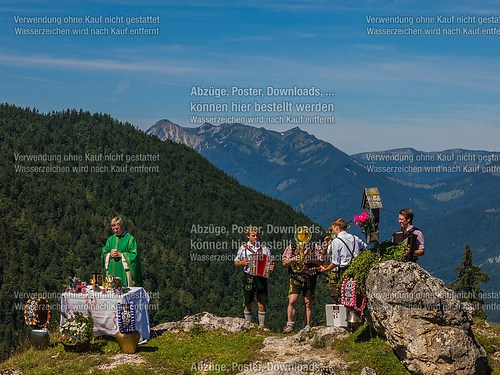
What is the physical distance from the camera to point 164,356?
17391mm

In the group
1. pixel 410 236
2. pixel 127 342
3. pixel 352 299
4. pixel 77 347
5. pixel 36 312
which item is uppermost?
pixel 410 236

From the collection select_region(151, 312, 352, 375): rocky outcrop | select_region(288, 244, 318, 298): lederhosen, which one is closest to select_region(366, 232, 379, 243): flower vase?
select_region(288, 244, 318, 298): lederhosen

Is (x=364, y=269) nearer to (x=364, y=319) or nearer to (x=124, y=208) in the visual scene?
(x=364, y=319)

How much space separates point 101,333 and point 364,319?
7.43 m

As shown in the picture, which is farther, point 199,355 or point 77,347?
point 77,347

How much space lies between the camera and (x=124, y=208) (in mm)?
199500

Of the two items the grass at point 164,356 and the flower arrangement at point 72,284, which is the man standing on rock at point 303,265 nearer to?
the grass at point 164,356

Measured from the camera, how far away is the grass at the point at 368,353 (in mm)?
15695

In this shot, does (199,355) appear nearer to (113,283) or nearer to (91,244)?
(113,283)

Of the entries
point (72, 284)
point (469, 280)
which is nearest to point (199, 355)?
point (72, 284)

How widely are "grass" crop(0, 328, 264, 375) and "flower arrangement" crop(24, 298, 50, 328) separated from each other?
0.75m

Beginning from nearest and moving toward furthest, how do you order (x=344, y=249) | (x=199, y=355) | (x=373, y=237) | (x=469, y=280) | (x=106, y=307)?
(x=373, y=237)
(x=199, y=355)
(x=344, y=249)
(x=106, y=307)
(x=469, y=280)

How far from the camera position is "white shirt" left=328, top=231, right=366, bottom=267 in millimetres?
18062

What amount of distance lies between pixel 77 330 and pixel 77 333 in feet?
0.27
